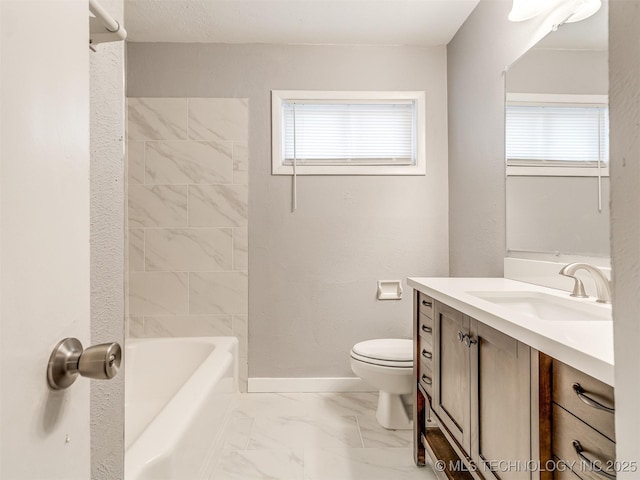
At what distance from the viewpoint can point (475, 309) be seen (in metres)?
1.18

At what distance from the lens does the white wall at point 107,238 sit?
0.73 metres

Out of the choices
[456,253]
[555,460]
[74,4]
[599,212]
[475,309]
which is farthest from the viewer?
[456,253]

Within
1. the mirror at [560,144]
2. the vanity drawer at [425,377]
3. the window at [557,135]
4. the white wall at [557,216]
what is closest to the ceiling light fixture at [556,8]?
the mirror at [560,144]

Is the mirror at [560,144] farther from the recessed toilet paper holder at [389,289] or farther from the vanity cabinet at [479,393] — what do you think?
the recessed toilet paper holder at [389,289]

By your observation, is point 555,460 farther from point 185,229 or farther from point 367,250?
point 185,229

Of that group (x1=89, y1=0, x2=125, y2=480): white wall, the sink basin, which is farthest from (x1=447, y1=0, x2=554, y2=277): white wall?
(x1=89, y1=0, x2=125, y2=480): white wall

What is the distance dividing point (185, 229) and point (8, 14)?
95.6 inches

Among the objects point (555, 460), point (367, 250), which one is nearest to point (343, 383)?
point (367, 250)

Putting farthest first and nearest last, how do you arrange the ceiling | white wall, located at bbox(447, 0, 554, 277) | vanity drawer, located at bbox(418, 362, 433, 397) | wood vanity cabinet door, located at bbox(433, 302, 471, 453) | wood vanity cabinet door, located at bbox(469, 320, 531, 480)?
1. the ceiling
2. white wall, located at bbox(447, 0, 554, 277)
3. vanity drawer, located at bbox(418, 362, 433, 397)
4. wood vanity cabinet door, located at bbox(433, 302, 471, 453)
5. wood vanity cabinet door, located at bbox(469, 320, 531, 480)

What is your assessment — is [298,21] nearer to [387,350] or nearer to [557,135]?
[557,135]

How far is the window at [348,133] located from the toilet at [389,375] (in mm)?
1234

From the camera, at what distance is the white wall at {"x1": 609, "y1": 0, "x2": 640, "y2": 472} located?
47 cm

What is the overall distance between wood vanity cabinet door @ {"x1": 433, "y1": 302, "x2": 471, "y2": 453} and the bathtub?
0.95m

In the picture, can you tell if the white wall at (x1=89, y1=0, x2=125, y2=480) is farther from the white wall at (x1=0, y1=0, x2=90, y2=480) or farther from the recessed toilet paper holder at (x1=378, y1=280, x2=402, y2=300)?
the recessed toilet paper holder at (x1=378, y1=280, x2=402, y2=300)
